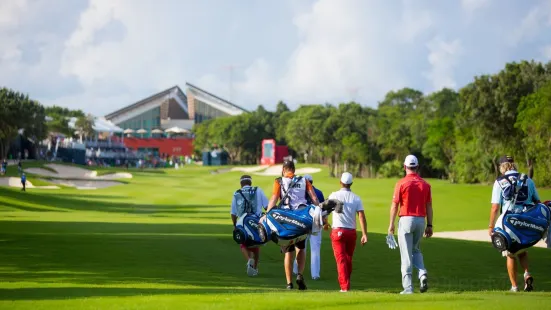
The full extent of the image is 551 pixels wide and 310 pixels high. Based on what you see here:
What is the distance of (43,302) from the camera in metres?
13.9

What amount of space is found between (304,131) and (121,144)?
60.1m

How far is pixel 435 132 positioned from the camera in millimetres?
108562

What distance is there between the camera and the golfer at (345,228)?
1736cm

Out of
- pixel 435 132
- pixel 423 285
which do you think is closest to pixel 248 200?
pixel 423 285

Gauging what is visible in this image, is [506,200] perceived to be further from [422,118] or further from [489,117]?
[422,118]

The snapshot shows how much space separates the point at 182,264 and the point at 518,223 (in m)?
8.60

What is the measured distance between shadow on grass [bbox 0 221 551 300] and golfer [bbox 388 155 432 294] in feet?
7.18

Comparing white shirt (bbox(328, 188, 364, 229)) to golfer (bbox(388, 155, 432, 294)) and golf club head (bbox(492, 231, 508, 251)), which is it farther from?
golf club head (bbox(492, 231, 508, 251))

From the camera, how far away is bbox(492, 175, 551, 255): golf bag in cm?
1705

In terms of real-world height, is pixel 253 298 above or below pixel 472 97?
below

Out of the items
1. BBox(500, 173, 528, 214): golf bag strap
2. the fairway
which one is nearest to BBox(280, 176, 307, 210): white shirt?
the fairway

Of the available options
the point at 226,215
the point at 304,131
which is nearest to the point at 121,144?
the point at 304,131

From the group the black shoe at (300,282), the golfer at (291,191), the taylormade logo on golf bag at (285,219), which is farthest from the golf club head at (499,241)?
the black shoe at (300,282)

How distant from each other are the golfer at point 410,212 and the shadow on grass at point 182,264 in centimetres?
219
